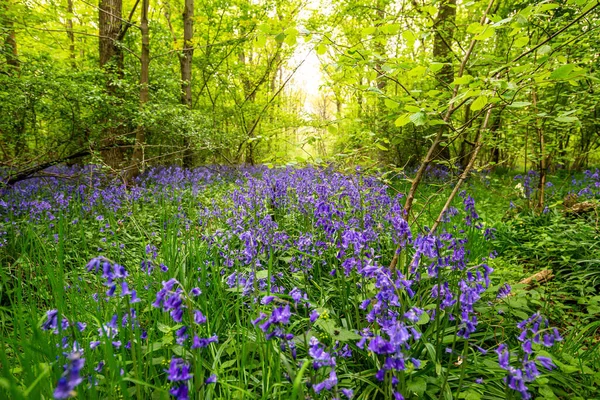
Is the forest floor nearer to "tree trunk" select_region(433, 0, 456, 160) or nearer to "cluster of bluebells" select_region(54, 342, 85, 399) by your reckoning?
"cluster of bluebells" select_region(54, 342, 85, 399)

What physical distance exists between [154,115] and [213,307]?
188 inches

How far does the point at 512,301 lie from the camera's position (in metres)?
2.17

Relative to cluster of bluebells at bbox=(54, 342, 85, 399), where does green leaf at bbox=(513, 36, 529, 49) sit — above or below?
above

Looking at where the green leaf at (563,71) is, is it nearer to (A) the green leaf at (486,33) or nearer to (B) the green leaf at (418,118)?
(A) the green leaf at (486,33)

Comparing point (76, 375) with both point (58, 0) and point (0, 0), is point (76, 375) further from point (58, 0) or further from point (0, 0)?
point (58, 0)

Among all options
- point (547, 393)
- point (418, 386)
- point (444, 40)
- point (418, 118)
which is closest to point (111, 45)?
point (444, 40)

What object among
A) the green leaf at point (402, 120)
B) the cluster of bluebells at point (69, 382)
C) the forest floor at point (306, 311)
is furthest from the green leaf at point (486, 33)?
the cluster of bluebells at point (69, 382)

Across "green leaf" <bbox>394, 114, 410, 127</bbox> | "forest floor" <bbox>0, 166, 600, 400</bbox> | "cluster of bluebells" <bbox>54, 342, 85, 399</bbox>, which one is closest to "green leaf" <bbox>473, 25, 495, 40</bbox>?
"green leaf" <bbox>394, 114, 410, 127</bbox>

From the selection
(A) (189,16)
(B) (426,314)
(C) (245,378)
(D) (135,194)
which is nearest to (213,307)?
(C) (245,378)

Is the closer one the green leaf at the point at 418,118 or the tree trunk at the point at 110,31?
the green leaf at the point at 418,118

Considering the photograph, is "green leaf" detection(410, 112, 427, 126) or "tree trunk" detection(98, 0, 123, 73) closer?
"green leaf" detection(410, 112, 427, 126)

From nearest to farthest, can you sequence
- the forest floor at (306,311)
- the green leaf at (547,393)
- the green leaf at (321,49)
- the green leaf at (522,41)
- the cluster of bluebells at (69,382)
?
the cluster of bluebells at (69,382) → the forest floor at (306,311) → the green leaf at (547,393) → the green leaf at (522,41) → the green leaf at (321,49)

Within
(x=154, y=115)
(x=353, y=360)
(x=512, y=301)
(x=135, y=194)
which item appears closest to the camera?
(x=353, y=360)

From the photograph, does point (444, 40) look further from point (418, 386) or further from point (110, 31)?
point (110, 31)
